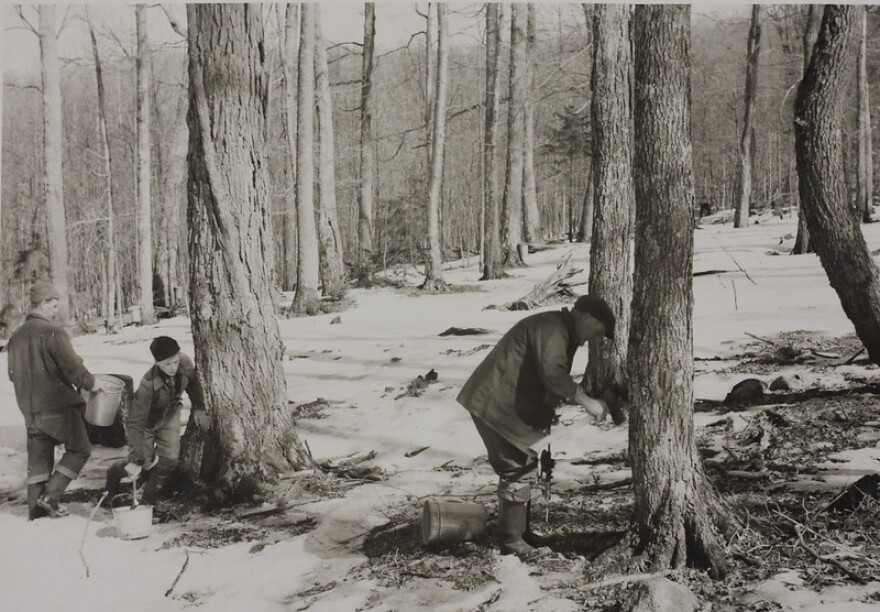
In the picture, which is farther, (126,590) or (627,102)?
(627,102)

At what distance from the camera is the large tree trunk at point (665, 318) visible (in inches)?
138

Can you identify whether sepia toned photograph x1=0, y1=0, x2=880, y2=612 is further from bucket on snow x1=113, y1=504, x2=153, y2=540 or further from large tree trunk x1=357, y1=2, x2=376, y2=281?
large tree trunk x1=357, y1=2, x2=376, y2=281

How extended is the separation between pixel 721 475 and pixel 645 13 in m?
2.81

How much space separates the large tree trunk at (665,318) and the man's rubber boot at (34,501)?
4457 millimetres

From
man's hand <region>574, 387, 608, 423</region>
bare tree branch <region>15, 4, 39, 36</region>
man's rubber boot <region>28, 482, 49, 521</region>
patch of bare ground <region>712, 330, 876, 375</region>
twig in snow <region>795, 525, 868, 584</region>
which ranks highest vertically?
bare tree branch <region>15, 4, 39, 36</region>

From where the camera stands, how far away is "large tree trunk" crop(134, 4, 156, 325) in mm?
12500

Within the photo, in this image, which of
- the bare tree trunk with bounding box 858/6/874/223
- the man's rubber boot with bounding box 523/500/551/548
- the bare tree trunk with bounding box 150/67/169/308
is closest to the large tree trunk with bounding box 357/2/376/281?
the bare tree trunk with bounding box 150/67/169/308

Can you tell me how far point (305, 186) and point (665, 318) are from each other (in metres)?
11.2

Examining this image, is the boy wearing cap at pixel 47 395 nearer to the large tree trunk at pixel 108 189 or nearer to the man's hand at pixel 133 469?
the man's hand at pixel 133 469

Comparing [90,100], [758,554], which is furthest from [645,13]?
[90,100]

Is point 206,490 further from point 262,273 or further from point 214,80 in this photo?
point 214,80

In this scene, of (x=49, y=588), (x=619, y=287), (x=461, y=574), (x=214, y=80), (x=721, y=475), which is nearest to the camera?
(x=461, y=574)

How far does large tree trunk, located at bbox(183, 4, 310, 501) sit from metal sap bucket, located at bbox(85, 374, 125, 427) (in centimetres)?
98

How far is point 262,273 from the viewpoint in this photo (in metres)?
5.66
